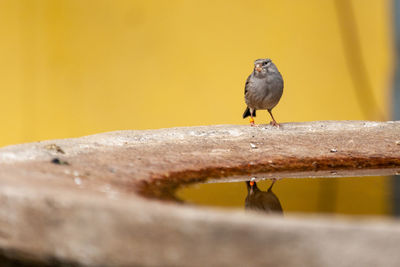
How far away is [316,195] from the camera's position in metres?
2.61

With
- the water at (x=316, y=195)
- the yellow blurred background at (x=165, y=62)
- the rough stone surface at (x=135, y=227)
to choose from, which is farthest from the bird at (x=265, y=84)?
the rough stone surface at (x=135, y=227)

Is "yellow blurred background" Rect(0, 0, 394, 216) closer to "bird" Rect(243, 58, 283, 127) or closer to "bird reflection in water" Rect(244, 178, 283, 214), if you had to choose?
"bird" Rect(243, 58, 283, 127)

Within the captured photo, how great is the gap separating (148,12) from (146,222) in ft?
12.0

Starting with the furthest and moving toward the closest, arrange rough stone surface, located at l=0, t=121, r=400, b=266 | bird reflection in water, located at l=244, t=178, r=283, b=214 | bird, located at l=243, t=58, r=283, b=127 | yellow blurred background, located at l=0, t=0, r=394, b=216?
yellow blurred background, located at l=0, t=0, r=394, b=216 → bird, located at l=243, t=58, r=283, b=127 → bird reflection in water, located at l=244, t=178, r=283, b=214 → rough stone surface, located at l=0, t=121, r=400, b=266

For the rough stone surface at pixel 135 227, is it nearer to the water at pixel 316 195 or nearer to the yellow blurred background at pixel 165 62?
the water at pixel 316 195

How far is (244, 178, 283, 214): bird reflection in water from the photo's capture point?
234 cm

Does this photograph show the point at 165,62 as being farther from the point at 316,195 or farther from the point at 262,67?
the point at 316,195

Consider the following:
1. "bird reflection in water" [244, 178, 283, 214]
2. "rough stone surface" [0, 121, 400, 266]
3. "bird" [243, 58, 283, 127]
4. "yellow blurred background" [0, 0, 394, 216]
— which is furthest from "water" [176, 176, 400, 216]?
"yellow blurred background" [0, 0, 394, 216]

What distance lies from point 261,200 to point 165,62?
277 cm

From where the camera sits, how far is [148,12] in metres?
5.08

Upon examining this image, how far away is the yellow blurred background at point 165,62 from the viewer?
4.84 metres

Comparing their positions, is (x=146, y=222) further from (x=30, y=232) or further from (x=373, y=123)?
(x=373, y=123)

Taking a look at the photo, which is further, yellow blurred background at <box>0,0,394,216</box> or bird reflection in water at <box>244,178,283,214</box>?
yellow blurred background at <box>0,0,394,216</box>

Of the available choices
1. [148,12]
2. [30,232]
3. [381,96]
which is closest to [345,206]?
[30,232]
